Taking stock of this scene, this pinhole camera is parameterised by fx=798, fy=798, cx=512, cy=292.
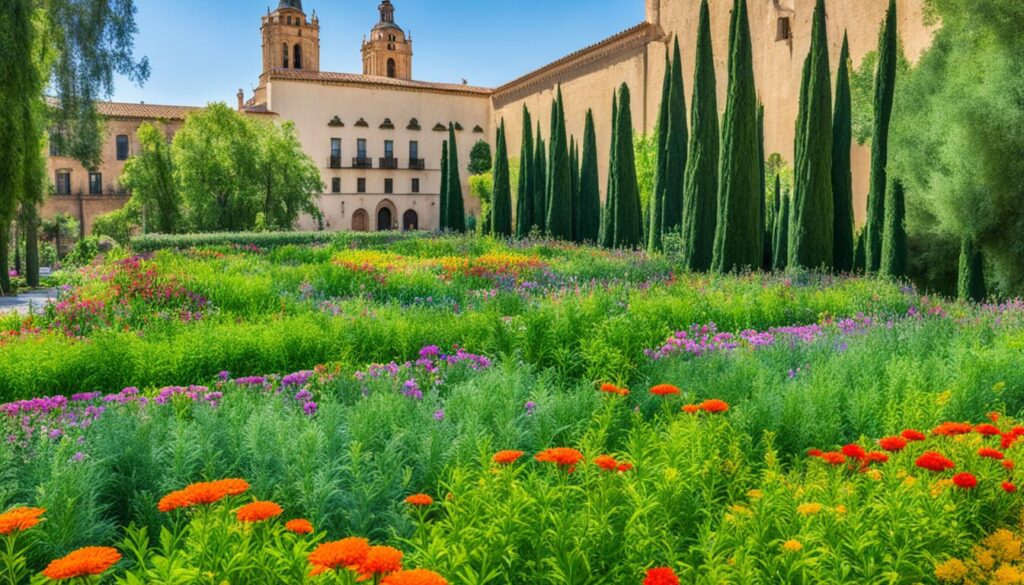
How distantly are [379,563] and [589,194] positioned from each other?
90.2 ft

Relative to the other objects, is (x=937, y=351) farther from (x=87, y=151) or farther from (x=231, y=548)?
(x=87, y=151)

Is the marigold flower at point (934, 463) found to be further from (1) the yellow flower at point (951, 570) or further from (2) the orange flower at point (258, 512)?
(2) the orange flower at point (258, 512)

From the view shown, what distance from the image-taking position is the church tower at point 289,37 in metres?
59.4

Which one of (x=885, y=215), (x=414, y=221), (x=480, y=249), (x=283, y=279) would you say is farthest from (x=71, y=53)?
(x=414, y=221)

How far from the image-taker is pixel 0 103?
17.2m

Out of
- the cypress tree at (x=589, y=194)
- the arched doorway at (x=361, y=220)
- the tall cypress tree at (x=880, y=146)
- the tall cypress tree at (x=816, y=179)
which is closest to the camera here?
the tall cypress tree at (x=816, y=179)

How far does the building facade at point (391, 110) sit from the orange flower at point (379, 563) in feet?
102

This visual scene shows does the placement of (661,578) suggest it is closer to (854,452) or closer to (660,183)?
(854,452)

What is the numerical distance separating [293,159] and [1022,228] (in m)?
28.3

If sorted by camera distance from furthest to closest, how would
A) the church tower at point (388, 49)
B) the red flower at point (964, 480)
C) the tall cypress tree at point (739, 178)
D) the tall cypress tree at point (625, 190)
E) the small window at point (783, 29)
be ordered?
the church tower at point (388, 49) < the small window at point (783, 29) < the tall cypress tree at point (625, 190) < the tall cypress tree at point (739, 178) < the red flower at point (964, 480)

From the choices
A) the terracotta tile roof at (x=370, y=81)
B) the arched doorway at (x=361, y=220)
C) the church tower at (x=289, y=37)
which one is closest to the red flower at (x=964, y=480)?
the terracotta tile roof at (x=370, y=81)

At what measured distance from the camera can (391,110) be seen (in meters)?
54.6

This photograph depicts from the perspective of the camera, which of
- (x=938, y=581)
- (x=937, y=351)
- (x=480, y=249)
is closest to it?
(x=938, y=581)

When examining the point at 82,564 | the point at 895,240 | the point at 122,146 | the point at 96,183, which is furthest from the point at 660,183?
the point at 96,183
